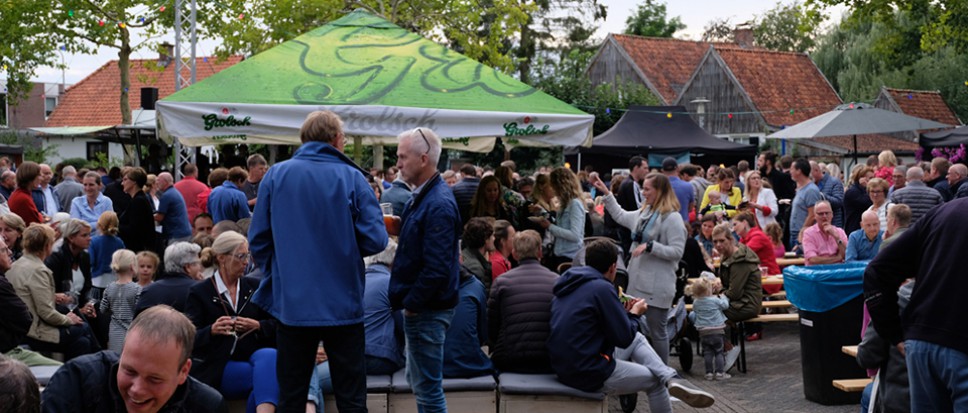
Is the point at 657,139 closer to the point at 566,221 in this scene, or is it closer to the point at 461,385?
the point at 566,221

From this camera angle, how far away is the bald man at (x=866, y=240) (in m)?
9.53

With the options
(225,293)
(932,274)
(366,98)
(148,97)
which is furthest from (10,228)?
(148,97)

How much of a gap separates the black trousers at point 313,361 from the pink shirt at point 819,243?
21.5 feet

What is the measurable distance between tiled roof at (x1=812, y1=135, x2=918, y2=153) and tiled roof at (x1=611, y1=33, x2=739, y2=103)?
28.2 feet

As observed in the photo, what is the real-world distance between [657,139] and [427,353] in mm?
17147

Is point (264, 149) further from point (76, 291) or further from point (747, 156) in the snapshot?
point (76, 291)

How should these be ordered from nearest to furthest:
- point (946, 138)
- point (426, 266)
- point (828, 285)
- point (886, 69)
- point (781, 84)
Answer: point (426, 266)
point (828, 285)
point (946, 138)
point (781, 84)
point (886, 69)

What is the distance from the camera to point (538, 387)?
21.6 ft

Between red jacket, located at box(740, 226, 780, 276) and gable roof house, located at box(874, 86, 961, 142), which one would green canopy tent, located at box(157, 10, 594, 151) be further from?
gable roof house, located at box(874, 86, 961, 142)

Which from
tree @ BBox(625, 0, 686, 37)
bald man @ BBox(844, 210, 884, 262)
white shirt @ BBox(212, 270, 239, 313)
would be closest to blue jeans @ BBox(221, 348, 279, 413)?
white shirt @ BBox(212, 270, 239, 313)

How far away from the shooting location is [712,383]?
30.5ft

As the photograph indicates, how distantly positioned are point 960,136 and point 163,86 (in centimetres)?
4214

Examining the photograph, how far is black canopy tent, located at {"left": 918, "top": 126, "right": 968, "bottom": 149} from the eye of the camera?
63.3ft

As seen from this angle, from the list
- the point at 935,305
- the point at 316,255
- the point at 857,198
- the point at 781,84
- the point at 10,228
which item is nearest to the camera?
the point at 935,305
